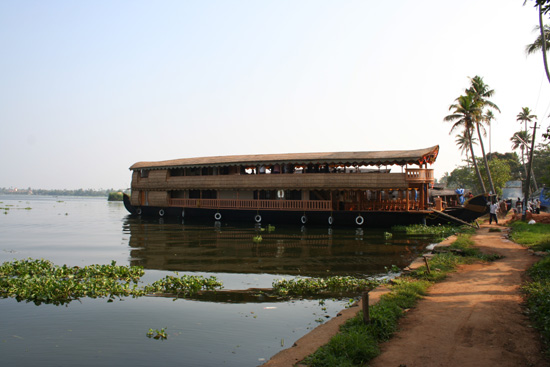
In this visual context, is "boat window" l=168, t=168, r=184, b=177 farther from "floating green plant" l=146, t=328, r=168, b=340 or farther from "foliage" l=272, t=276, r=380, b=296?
"floating green plant" l=146, t=328, r=168, b=340

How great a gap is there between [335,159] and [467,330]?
21066 millimetres

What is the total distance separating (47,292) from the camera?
31.2 feet

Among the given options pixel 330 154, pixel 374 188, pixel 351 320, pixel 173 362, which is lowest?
pixel 173 362

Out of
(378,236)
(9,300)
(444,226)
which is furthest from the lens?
(444,226)

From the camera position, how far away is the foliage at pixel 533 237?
44.5 feet

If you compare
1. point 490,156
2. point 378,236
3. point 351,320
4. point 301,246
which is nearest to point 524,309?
point 351,320

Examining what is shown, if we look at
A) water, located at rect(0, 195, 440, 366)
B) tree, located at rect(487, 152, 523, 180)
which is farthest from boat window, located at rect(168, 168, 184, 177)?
tree, located at rect(487, 152, 523, 180)

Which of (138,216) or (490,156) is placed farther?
(490,156)

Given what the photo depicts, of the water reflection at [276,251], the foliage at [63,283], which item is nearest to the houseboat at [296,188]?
the water reflection at [276,251]

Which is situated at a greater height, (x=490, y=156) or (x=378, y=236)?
(x=490, y=156)

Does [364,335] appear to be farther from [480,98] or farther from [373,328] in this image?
[480,98]

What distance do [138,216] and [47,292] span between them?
29582mm

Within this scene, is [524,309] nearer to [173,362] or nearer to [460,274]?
[460,274]

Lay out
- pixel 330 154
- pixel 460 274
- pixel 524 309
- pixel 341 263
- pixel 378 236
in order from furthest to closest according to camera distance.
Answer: pixel 330 154 < pixel 378 236 < pixel 341 263 < pixel 460 274 < pixel 524 309
